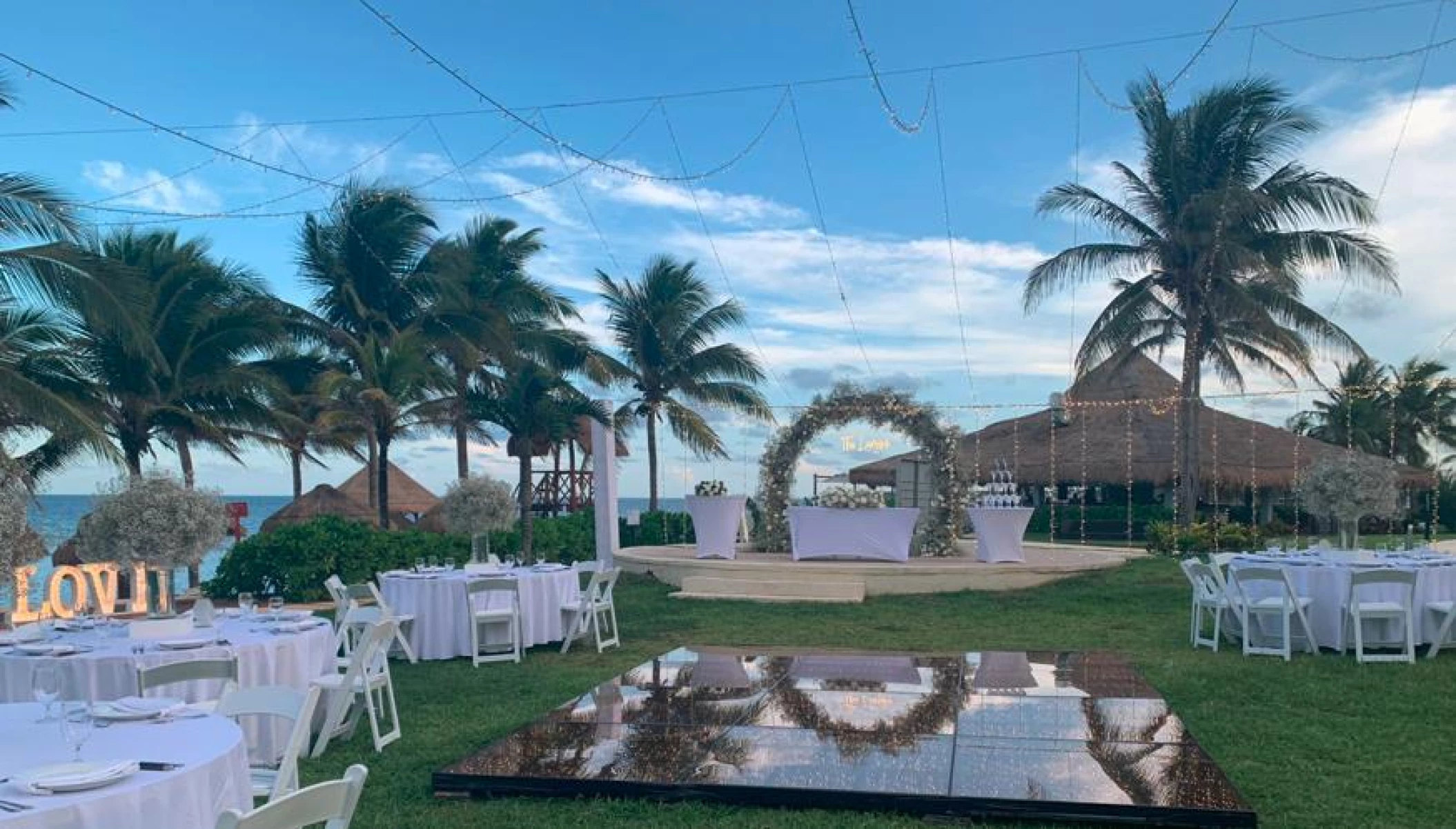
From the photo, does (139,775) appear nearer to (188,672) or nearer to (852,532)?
(188,672)

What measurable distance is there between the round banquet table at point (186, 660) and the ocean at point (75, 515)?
529 mm

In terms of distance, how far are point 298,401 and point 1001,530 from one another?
13028 mm

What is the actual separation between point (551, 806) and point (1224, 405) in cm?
1743

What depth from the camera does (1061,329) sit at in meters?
22.7

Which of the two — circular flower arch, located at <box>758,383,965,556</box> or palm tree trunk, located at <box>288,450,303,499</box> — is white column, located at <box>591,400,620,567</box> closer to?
circular flower arch, located at <box>758,383,965,556</box>

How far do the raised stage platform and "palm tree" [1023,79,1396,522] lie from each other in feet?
22.4

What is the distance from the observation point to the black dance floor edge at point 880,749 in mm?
5262

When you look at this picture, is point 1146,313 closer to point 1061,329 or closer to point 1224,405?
point 1061,329

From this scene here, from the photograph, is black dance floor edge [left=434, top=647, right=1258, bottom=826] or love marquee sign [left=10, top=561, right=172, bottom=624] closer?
black dance floor edge [left=434, top=647, right=1258, bottom=826]

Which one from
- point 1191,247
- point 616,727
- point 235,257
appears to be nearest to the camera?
point 616,727

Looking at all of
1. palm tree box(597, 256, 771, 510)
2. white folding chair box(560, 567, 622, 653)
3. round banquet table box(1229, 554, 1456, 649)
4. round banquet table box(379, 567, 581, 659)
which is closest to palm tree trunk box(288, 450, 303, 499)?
palm tree box(597, 256, 771, 510)

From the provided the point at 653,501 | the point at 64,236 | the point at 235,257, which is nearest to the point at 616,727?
the point at 64,236

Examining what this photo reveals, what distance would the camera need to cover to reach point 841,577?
1539 centimetres

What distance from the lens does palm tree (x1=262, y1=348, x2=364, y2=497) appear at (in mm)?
19672
